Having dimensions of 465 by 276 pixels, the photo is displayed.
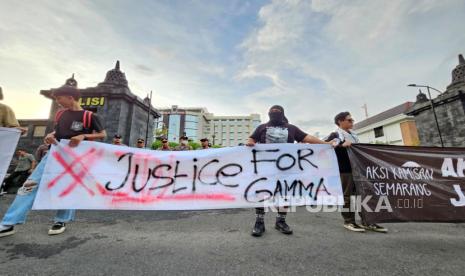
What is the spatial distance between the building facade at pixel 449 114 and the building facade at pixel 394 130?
42.0 feet

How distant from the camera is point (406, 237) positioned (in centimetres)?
268

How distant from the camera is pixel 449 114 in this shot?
13.9 m

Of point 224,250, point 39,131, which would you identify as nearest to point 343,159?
point 224,250

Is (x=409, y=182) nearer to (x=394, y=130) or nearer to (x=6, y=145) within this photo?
(x=6, y=145)

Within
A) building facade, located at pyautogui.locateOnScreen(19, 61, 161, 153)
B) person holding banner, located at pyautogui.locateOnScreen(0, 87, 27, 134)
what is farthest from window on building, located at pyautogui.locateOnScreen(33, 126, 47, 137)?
person holding banner, located at pyautogui.locateOnScreen(0, 87, 27, 134)

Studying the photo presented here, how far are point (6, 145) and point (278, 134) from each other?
12.0 feet

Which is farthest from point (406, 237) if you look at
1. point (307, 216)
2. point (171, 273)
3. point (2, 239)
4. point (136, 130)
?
point (136, 130)

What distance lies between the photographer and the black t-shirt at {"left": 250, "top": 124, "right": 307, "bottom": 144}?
314cm

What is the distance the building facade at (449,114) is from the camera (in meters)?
13.2

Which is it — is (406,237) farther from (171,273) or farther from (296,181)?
(171,273)

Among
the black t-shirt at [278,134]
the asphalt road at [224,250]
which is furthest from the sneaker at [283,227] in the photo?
the black t-shirt at [278,134]

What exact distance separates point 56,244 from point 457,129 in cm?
1983

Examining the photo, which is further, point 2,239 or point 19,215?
point 19,215

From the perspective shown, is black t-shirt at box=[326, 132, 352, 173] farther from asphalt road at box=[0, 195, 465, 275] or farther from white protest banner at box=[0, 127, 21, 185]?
white protest banner at box=[0, 127, 21, 185]
